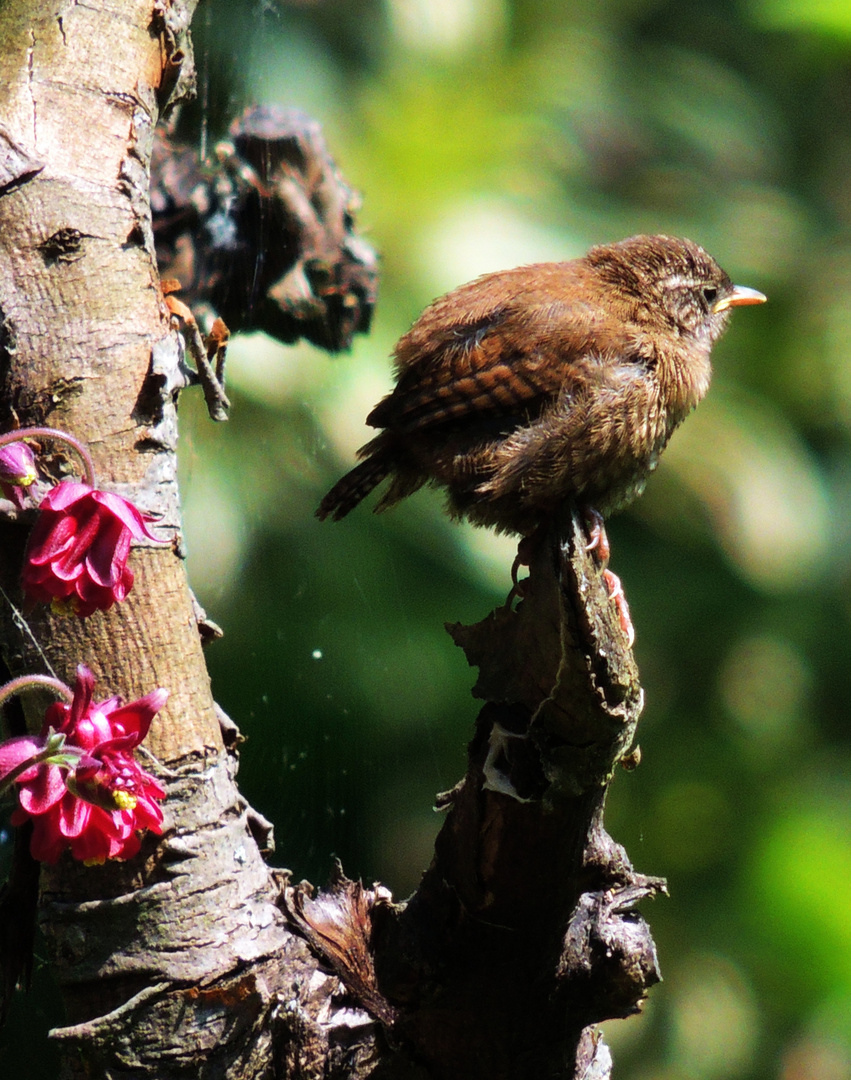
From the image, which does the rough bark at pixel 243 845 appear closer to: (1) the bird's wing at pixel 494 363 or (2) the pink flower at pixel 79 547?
(2) the pink flower at pixel 79 547

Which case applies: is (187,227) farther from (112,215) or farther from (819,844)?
(819,844)

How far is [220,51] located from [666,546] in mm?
2432

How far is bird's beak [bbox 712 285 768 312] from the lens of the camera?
12.2 ft

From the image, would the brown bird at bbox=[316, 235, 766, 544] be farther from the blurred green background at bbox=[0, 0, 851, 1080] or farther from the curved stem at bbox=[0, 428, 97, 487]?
the curved stem at bbox=[0, 428, 97, 487]

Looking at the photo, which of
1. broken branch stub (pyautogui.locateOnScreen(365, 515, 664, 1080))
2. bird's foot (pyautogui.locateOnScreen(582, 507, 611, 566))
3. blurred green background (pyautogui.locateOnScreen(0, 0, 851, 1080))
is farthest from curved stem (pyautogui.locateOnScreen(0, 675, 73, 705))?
blurred green background (pyautogui.locateOnScreen(0, 0, 851, 1080))

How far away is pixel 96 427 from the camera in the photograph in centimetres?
212

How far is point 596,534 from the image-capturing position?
8.60ft

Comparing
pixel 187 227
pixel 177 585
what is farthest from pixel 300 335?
pixel 177 585

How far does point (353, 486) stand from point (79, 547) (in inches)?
59.7

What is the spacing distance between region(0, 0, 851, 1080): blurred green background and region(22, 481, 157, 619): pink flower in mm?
1920

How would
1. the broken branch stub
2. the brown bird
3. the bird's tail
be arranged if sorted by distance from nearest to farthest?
1. the broken branch stub
2. the brown bird
3. the bird's tail

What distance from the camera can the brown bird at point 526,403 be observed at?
9.87 ft

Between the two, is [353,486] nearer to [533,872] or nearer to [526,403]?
[526,403]

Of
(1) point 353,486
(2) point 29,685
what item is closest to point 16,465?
(2) point 29,685
